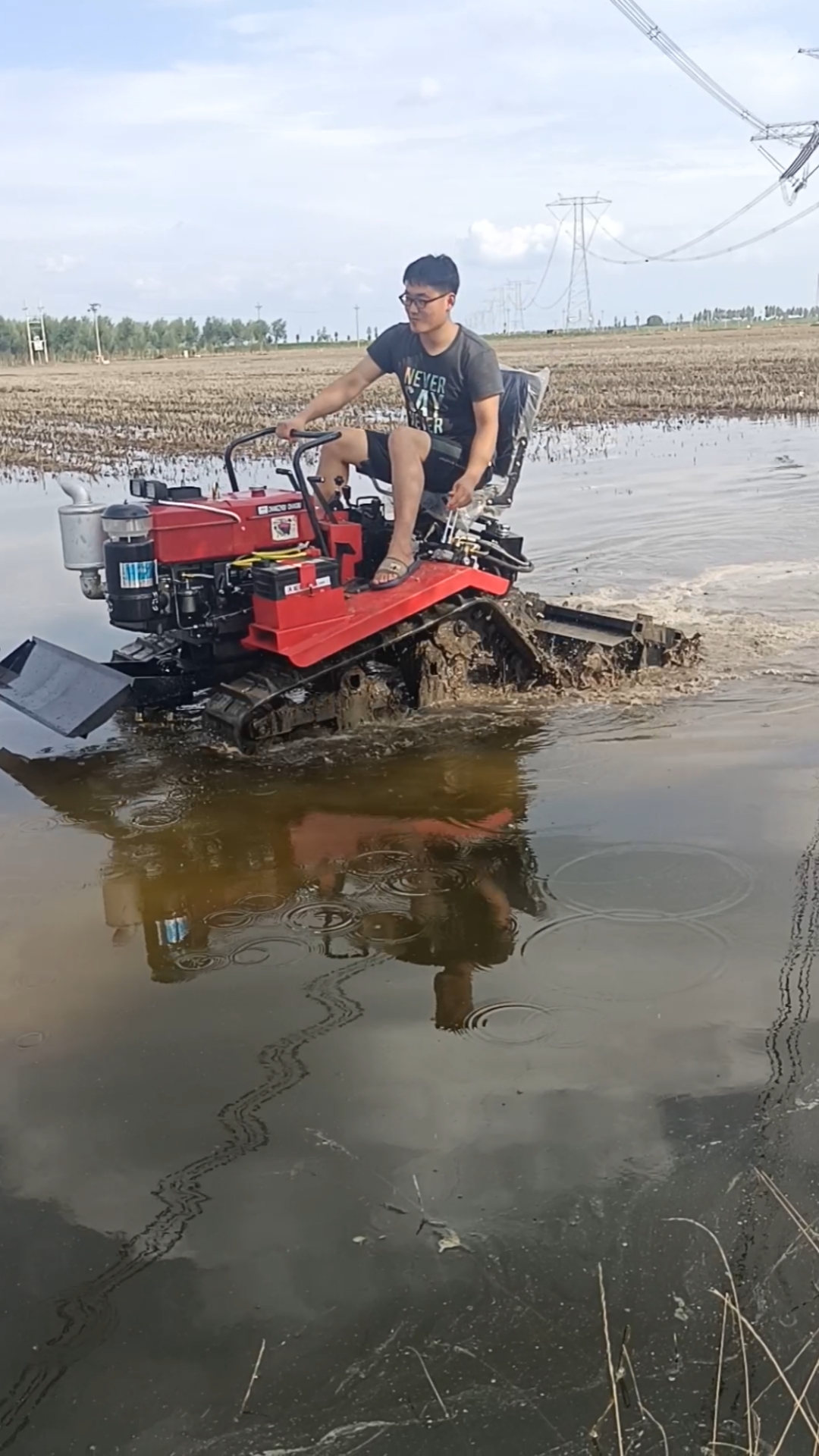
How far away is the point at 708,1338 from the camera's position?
2174mm

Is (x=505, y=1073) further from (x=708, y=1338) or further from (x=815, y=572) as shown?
(x=815, y=572)

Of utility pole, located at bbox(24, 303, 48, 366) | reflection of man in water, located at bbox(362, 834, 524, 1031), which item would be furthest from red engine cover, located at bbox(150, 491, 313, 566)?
utility pole, located at bbox(24, 303, 48, 366)

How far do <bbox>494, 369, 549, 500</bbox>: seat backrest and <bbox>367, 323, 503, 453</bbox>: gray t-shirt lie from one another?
0.35 meters

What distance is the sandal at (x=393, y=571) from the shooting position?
5.52 meters

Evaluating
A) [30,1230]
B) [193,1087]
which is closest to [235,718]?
[193,1087]

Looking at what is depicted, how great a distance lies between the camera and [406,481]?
5621 millimetres

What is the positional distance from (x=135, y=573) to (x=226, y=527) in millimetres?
454

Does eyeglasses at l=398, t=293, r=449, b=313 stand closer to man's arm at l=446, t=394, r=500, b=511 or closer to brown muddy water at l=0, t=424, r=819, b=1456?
man's arm at l=446, t=394, r=500, b=511

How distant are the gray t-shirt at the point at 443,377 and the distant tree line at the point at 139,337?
66.1 meters

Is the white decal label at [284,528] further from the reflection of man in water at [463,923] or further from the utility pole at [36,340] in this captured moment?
the utility pole at [36,340]

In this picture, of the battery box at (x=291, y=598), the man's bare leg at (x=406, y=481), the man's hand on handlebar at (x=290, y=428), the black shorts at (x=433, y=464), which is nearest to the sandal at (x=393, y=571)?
the man's bare leg at (x=406, y=481)

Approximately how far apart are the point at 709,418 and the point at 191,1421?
18282 mm

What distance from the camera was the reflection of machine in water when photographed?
3.66 m

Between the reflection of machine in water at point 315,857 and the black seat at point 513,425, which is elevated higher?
the black seat at point 513,425
